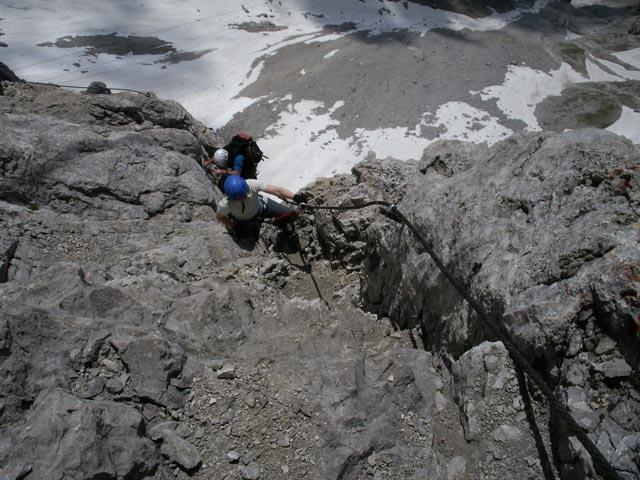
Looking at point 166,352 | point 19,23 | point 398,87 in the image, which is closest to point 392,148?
point 398,87

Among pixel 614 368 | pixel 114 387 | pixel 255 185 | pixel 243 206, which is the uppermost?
pixel 614 368

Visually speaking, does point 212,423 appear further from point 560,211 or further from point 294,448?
point 560,211

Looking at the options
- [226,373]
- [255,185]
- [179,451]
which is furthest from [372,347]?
[255,185]

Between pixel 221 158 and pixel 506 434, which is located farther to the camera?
pixel 221 158

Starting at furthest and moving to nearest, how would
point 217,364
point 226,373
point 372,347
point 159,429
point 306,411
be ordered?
point 372,347, point 217,364, point 226,373, point 306,411, point 159,429

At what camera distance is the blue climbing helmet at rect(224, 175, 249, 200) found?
824 cm

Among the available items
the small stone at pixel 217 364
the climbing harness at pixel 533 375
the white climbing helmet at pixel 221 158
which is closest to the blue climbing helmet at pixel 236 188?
the white climbing helmet at pixel 221 158

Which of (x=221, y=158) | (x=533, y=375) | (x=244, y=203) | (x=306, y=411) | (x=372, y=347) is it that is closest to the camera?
(x=533, y=375)

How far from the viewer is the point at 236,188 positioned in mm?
8234

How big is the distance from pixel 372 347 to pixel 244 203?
4.24 metres

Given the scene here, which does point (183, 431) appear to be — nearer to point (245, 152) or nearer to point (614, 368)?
point (614, 368)

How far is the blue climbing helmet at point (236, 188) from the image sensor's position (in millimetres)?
8238

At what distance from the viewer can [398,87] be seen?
17.4 m

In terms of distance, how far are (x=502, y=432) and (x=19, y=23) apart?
25445 mm
